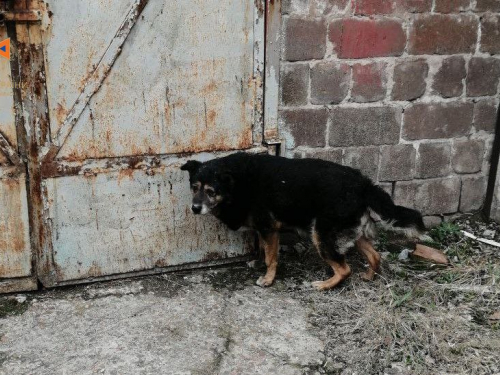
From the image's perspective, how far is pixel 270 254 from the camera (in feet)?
15.6

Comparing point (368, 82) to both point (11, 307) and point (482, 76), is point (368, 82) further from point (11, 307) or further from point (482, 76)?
point (11, 307)

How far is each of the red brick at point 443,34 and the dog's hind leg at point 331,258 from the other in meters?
1.73

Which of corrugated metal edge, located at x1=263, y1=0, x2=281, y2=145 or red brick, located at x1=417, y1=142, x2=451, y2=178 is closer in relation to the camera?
corrugated metal edge, located at x1=263, y1=0, x2=281, y2=145

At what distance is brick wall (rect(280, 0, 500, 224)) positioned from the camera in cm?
475

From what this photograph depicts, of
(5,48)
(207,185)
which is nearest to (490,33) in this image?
(207,185)

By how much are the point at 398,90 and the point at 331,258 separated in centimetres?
156

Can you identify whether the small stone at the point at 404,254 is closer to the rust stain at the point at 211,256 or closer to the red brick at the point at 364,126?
the red brick at the point at 364,126

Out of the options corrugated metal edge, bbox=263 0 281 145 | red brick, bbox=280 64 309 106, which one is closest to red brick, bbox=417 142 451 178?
red brick, bbox=280 64 309 106

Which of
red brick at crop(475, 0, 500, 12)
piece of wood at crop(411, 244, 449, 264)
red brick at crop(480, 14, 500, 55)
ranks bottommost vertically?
piece of wood at crop(411, 244, 449, 264)

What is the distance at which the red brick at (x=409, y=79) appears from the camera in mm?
5004

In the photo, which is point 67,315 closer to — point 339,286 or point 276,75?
point 339,286

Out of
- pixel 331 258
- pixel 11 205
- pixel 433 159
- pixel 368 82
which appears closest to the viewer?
pixel 11 205

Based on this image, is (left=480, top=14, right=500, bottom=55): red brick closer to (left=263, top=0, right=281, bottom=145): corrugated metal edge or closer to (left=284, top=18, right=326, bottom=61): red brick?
(left=284, top=18, right=326, bottom=61): red brick

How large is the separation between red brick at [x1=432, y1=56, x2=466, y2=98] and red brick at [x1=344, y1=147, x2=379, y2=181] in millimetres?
751
